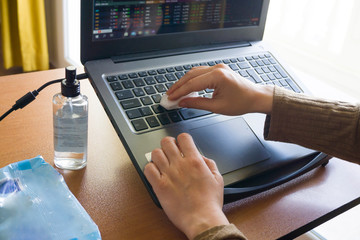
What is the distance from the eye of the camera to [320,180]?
669 millimetres

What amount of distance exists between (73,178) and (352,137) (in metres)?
0.46

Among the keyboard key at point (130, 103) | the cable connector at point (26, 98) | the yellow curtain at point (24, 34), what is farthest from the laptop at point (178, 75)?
the yellow curtain at point (24, 34)

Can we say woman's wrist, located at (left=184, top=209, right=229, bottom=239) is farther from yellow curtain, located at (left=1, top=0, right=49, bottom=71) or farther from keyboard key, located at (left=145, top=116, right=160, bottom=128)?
yellow curtain, located at (left=1, top=0, right=49, bottom=71)

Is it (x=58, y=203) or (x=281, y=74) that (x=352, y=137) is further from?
(x=58, y=203)

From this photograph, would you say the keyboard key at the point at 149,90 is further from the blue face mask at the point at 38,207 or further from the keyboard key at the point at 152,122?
the blue face mask at the point at 38,207

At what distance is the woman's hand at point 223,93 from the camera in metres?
0.66

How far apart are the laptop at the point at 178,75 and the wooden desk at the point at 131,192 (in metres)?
0.03

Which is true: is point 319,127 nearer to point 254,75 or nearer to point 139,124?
point 254,75

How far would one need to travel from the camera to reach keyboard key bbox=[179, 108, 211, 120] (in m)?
0.67

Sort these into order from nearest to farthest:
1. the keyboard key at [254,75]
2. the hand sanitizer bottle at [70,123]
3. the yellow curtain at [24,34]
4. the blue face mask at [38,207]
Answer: the blue face mask at [38,207] < the hand sanitizer bottle at [70,123] < the keyboard key at [254,75] < the yellow curtain at [24,34]

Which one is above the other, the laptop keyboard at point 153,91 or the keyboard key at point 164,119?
the laptop keyboard at point 153,91

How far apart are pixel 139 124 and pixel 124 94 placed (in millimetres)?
71

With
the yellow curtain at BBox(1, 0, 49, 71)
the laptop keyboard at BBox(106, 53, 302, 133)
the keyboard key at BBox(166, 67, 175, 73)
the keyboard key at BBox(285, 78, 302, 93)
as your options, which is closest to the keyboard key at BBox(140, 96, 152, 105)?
the laptop keyboard at BBox(106, 53, 302, 133)

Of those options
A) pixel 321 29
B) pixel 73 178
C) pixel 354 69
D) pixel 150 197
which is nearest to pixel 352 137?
pixel 150 197
